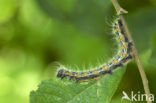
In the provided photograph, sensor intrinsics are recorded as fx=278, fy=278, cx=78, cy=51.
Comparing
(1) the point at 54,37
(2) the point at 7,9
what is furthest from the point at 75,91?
(2) the point at 7,9

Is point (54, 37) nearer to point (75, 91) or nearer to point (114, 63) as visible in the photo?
point (114, 63)

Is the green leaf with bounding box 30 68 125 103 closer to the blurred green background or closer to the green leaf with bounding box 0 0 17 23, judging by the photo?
the blurred green background

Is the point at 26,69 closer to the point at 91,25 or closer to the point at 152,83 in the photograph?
the point at 91,25

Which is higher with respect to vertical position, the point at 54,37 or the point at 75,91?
the point at 54,37

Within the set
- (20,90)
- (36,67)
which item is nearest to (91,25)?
(36,67)

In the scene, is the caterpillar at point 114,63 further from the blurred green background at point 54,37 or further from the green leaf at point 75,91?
the blurred green background at point 54,37

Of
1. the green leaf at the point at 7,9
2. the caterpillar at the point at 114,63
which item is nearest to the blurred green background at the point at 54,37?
Answer: the green leaf at the point at 7,9
